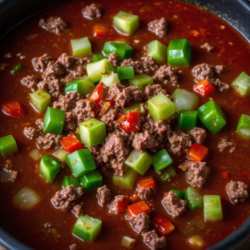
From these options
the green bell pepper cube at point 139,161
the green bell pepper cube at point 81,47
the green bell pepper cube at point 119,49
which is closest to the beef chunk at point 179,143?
the green bell pepper cube at point 139,161

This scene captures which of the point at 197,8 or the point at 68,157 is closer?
the point at 68,157

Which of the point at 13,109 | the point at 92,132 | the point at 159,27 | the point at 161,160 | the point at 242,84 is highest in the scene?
the point at 242,84

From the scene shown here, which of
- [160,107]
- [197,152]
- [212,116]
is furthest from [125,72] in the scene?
[197,152]

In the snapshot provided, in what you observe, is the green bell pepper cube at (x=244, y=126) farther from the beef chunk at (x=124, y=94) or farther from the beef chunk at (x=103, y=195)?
the beef chunk at (x=103, y=195)

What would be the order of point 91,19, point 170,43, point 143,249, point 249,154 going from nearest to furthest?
point 143,249 < point 249,154 < point 170,43 < point 91,19

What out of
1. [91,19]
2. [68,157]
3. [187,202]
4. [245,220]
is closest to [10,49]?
[91,19]

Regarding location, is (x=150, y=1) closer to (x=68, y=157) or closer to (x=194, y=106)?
(x=194, y=106)

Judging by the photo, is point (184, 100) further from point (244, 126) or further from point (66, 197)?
point (66, 197)
